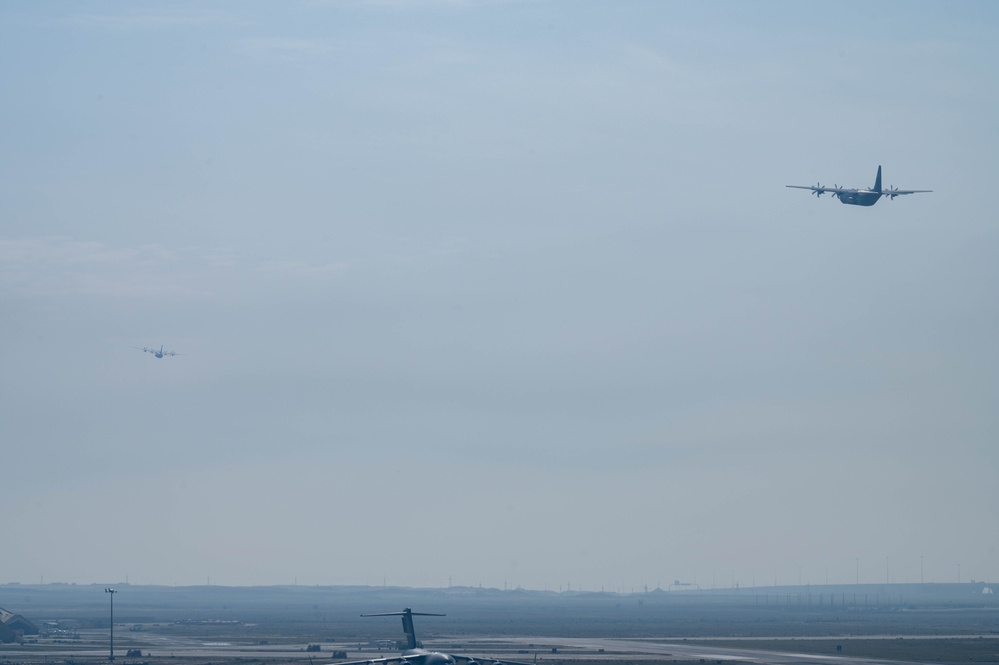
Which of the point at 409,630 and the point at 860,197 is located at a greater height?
the point at 860,197

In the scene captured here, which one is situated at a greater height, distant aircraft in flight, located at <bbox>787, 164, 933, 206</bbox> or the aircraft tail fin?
distant aircraft in flight, located at <bbox>787, 164, 933, 206</bbox>

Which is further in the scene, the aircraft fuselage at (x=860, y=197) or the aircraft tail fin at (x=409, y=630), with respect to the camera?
the aircraft fuselage at (x=860, y=197)

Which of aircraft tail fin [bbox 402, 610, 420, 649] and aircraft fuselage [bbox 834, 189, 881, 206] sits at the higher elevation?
aircraft fuselage [bbox 834, 189, 881, 206]

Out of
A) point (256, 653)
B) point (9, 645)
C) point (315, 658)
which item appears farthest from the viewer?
point (9, 645)

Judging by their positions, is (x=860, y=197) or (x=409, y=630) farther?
(x=860, y=197)

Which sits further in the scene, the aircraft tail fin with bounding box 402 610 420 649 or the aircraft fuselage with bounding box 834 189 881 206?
the aircraft fuselage with bounding box 834 189 881 206

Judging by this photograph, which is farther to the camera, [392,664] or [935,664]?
[935,664]

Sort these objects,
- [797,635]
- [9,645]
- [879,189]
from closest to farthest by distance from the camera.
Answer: [879,189] < [9,645] < [797,635]

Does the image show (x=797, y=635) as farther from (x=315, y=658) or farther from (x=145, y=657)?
(x=145, y=657)

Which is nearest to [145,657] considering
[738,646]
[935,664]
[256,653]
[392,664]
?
[256,653]

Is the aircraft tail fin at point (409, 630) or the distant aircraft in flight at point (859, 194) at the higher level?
the distant aircraft in flight at point (859, 194)

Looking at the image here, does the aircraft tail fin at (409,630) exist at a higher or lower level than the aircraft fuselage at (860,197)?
lower
